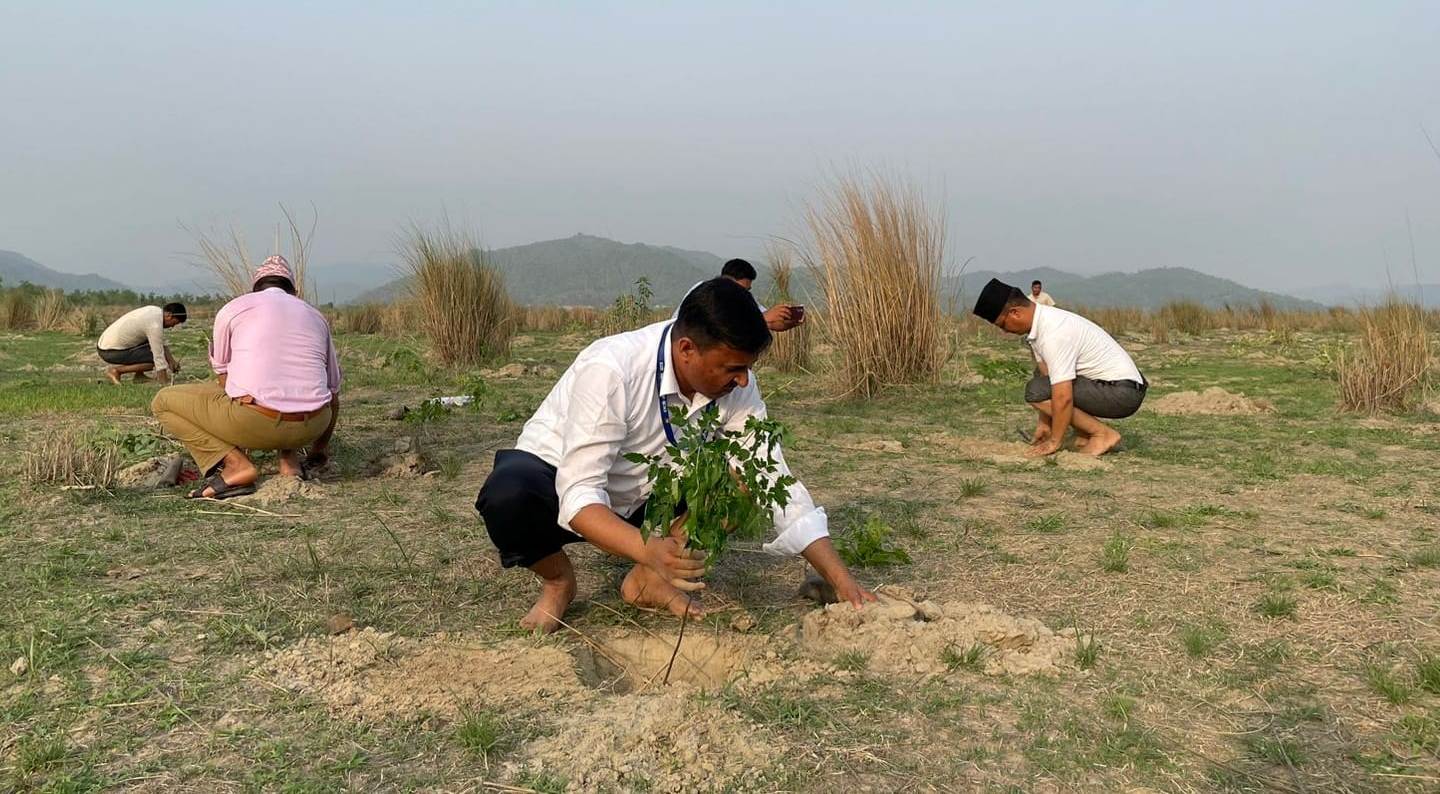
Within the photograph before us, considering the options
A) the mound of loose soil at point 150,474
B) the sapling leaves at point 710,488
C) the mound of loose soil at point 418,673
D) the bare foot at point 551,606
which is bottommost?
the mound of loose soil at point 418,673

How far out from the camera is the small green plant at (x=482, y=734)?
189 cm

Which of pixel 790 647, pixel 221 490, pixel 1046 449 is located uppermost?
pixel 221 490

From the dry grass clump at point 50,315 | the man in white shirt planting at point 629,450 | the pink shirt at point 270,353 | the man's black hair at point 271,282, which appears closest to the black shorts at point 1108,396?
the man in white shirt planting at point 629,450

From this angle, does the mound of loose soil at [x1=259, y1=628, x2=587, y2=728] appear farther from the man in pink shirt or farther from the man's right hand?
the man in pink shirt

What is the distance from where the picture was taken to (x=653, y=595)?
2748 millimetres

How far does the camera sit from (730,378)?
2223 mm

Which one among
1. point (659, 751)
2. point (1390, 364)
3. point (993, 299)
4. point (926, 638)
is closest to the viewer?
point (659, 751)

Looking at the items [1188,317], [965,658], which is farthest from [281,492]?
[1188,317]

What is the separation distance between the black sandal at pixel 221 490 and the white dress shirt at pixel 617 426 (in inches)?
86.9

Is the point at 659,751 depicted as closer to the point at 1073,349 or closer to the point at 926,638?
the point at 926,638

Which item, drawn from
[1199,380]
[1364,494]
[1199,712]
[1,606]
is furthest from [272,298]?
[1199,380]

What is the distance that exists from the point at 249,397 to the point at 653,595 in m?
2.40

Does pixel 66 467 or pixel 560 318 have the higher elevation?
pixel 560 318

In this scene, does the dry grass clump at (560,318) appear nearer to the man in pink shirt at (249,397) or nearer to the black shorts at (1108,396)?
the black shorts at (1108,396)
